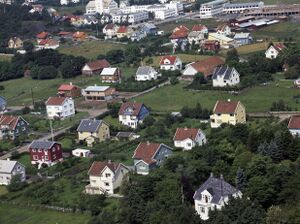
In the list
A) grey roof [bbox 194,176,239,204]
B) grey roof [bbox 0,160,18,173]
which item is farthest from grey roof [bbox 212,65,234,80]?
grey roof [bbox 194,176,239,204]

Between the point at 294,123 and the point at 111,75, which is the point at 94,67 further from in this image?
the point at 294,123

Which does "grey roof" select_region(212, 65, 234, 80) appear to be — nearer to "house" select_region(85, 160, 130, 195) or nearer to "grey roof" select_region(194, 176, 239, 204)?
"house" select_region(85, 160, 130, 195)

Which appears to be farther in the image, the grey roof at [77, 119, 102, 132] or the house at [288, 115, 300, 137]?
the grey roof at [77, 119, 102, 132]

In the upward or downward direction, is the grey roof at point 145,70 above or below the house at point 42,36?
above

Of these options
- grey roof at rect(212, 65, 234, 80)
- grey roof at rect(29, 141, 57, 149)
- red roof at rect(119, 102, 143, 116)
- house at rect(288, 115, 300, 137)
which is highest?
house at rect(288, 115, 300, 137)

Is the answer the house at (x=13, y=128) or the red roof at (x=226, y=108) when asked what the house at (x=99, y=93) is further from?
the red roof at (x=226, y=108)

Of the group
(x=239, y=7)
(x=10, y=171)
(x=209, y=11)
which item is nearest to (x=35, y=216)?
(x=10, y=171)

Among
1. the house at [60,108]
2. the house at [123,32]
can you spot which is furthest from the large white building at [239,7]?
the house at [60,108]
